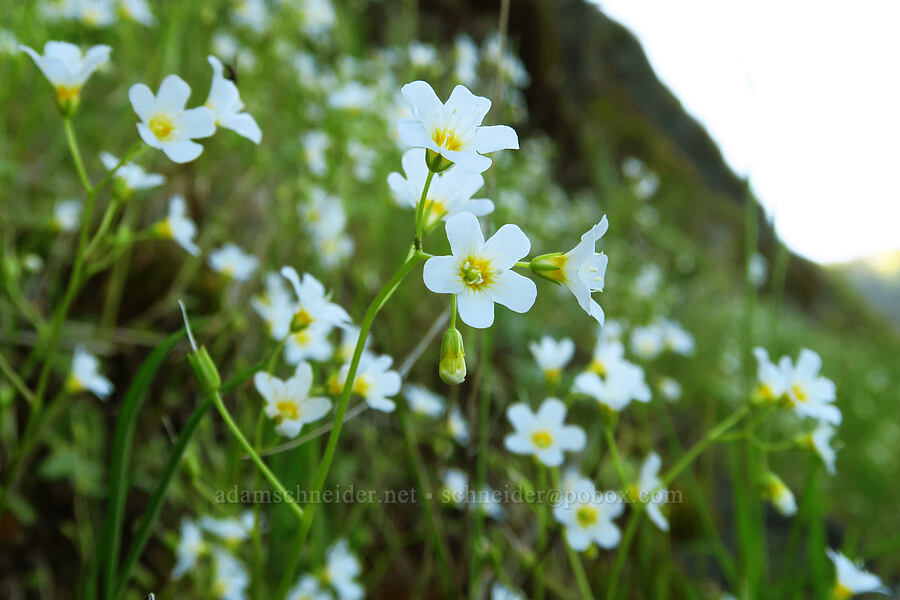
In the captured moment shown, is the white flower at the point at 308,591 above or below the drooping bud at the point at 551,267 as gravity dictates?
below

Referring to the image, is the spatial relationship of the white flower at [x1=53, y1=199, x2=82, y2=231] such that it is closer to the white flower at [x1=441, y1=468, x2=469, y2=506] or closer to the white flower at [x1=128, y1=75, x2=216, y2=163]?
the white flower at [x1=128, y1=75, x2=216, y2=163]

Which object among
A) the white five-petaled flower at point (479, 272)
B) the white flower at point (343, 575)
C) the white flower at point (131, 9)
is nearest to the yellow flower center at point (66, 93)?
the white five-petaled flower at point (479, 272)

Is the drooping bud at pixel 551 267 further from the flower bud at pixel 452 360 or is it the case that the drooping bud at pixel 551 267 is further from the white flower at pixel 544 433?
the white flower at pixel 544 433

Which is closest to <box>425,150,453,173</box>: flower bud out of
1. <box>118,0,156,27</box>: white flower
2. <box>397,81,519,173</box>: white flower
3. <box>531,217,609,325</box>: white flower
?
<box>397,81,519,173</box>: white flower

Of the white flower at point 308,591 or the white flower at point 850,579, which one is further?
the white flower at point 308,591

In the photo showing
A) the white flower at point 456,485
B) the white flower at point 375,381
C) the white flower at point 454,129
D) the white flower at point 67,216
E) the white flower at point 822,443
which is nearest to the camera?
the white flower at point 454,129

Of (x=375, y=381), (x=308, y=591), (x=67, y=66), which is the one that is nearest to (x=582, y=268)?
(x=375, y=381)

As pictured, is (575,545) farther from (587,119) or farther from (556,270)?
(587,119)

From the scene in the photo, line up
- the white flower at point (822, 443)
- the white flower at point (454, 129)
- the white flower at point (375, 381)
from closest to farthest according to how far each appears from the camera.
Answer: the white flower at point (454, 129) < the white flower at point (375, 381) < the white flower at point (822, 443)

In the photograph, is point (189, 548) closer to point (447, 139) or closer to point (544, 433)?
point (544, 433)
